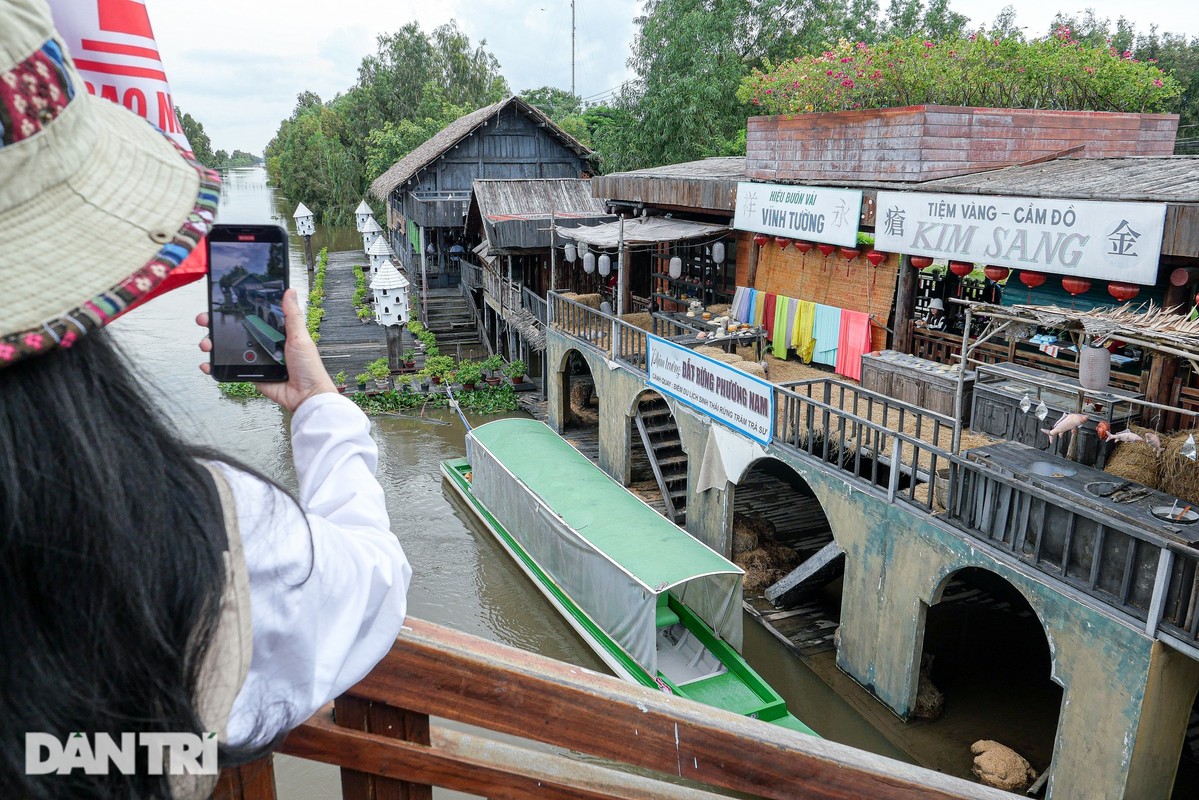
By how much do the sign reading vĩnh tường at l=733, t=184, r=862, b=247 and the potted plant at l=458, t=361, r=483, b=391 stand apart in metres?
10.5

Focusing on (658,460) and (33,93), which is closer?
(33,93)

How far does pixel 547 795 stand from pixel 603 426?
16.6m

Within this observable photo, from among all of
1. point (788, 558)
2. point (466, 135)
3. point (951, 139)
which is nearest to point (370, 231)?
point (466, 135)

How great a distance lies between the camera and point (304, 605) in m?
1.09

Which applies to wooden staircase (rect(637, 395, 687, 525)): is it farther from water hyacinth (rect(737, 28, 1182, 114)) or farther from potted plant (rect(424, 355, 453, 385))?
potted plant (rect(424, 355, 453, 385))

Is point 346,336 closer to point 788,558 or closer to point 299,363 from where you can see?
point 788,558

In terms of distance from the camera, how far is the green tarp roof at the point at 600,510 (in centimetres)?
1127

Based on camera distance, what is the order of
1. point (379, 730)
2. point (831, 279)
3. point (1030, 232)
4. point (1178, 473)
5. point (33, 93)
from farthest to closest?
point (831, 279) < point (1030, 232) < point (1178, 473) < point (379, 730) < point (33, 93)

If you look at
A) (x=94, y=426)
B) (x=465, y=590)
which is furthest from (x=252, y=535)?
(x=465, y=590)

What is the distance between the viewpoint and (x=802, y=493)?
17.1 m

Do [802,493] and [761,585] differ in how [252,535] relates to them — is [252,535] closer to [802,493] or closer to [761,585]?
[761,585]

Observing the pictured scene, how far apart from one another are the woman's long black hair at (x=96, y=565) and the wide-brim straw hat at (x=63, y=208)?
0.20 ft

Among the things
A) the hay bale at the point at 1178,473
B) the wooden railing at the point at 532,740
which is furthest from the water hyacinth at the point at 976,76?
the wooden railing at the point at 532,740

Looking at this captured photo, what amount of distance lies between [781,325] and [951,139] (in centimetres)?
453
